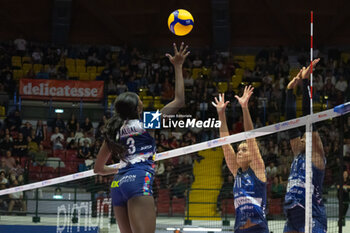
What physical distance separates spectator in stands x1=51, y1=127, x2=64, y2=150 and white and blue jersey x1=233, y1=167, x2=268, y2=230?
11142 mm

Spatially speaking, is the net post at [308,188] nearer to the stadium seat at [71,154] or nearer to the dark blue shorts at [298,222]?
the dark blue shorts at [298,222]

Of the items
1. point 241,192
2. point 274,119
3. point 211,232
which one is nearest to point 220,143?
point 241,192

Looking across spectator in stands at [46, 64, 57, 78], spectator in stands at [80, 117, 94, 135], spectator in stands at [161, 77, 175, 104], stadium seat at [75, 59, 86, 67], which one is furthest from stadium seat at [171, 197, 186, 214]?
stadium seat at [75, 59, 86, 67]

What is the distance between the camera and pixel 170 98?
717 inches

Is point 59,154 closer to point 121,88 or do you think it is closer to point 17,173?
point 17,173

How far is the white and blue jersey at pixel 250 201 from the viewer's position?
17.6ft

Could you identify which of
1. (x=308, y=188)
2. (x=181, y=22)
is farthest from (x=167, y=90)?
(x=308, y=188)

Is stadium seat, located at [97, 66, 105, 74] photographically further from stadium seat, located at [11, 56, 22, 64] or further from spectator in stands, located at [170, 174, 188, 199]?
spectator in stands, located at [170, 174, 188, 199]

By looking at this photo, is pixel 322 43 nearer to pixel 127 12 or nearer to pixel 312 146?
pixel 127 12

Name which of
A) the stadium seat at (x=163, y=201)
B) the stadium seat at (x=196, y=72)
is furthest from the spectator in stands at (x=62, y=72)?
the stadium seat at (x=163, y=201)

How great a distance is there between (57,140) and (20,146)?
1.19 meters

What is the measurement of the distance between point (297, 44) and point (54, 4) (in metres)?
10.4

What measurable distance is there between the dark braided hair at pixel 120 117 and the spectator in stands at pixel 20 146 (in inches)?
446

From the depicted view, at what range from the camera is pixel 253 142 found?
5.82 metres
